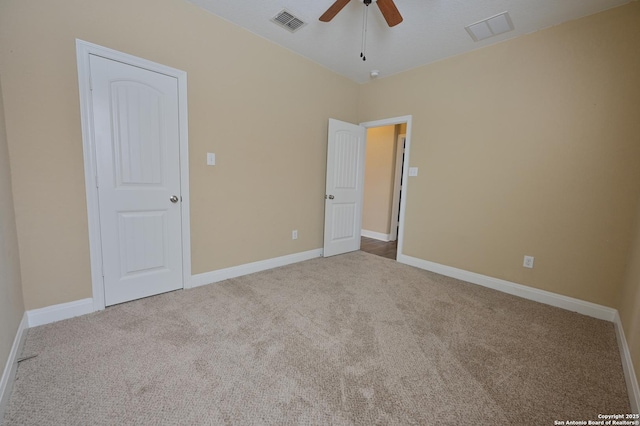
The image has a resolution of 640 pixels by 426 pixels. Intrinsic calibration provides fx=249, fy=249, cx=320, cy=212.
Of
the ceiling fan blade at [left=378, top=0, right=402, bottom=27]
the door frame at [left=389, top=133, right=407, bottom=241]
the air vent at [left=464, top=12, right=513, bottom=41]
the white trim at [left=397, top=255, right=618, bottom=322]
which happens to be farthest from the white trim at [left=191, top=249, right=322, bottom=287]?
the air vent at [left=464, top=12, right=513, bottom=41]

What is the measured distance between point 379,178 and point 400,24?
2911mm

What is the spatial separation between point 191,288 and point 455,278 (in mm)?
3049

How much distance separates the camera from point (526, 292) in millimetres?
2615

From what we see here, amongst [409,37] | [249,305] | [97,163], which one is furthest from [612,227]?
[97,163]

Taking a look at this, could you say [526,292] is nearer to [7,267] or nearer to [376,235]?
[376,235]

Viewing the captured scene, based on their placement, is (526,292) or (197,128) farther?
(526,292)

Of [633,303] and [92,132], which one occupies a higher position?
[92,132]

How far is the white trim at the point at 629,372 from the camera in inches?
50.5

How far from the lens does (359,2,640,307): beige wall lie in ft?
7.05

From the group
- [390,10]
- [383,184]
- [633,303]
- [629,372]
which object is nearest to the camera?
[629,372]

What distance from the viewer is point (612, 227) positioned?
219 cm

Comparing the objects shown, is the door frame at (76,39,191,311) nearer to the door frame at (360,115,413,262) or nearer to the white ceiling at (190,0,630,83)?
the white ceiling at (190,0,630,83)

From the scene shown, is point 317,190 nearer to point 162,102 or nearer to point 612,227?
point 162,102

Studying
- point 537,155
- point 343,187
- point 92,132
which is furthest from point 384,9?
point 92,132
